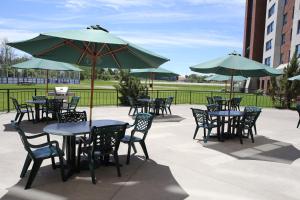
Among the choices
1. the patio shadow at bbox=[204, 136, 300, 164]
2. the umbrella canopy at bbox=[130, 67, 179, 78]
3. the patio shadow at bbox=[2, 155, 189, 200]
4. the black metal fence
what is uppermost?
the umbrella canopy at bbox=[130, 67, 179, 78]

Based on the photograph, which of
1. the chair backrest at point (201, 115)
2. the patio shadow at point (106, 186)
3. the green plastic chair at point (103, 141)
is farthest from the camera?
the chair backrest at point (201, 115)

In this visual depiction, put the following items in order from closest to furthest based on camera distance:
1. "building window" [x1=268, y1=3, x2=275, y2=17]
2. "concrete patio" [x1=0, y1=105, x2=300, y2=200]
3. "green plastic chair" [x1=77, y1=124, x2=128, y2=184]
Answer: "concrete patio" [x1=0, y1=105, x2=300, y2=200], "green plastic chair" [x1=77, y1=124, x2=128, y2=184], "building window" [x1=268, y1=3, x2=275, y2=17]

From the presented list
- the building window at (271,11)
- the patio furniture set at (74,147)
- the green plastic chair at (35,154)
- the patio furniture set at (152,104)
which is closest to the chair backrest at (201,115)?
the patio furniture set at (74,147)

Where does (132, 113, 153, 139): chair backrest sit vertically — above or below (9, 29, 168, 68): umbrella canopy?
below

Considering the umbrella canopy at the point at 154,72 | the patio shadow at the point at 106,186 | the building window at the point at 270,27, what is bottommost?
the patio shadow at the point at 106,186

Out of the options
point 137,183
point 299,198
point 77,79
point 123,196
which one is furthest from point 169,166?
point 77,79

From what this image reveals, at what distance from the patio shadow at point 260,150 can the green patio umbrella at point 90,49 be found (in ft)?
9.95

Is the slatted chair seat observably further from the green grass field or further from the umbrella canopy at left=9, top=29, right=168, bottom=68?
the green grass field

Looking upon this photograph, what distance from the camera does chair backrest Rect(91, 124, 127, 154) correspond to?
16.9ft

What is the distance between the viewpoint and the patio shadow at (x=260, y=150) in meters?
7.14

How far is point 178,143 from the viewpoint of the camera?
27.5 feet

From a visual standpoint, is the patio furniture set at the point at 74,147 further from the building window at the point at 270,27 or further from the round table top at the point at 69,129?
the building window at the point at 270,27

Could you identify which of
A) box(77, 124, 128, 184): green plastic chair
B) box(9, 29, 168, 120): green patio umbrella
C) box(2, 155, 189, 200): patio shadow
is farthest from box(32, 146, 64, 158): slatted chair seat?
box(9, 29, 168, 120): green patio umbrella

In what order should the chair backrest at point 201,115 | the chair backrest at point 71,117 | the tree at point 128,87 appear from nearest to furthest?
the chair backrest at point 71,117
the chair backrest at point 201,115
the tree at point 128,87
